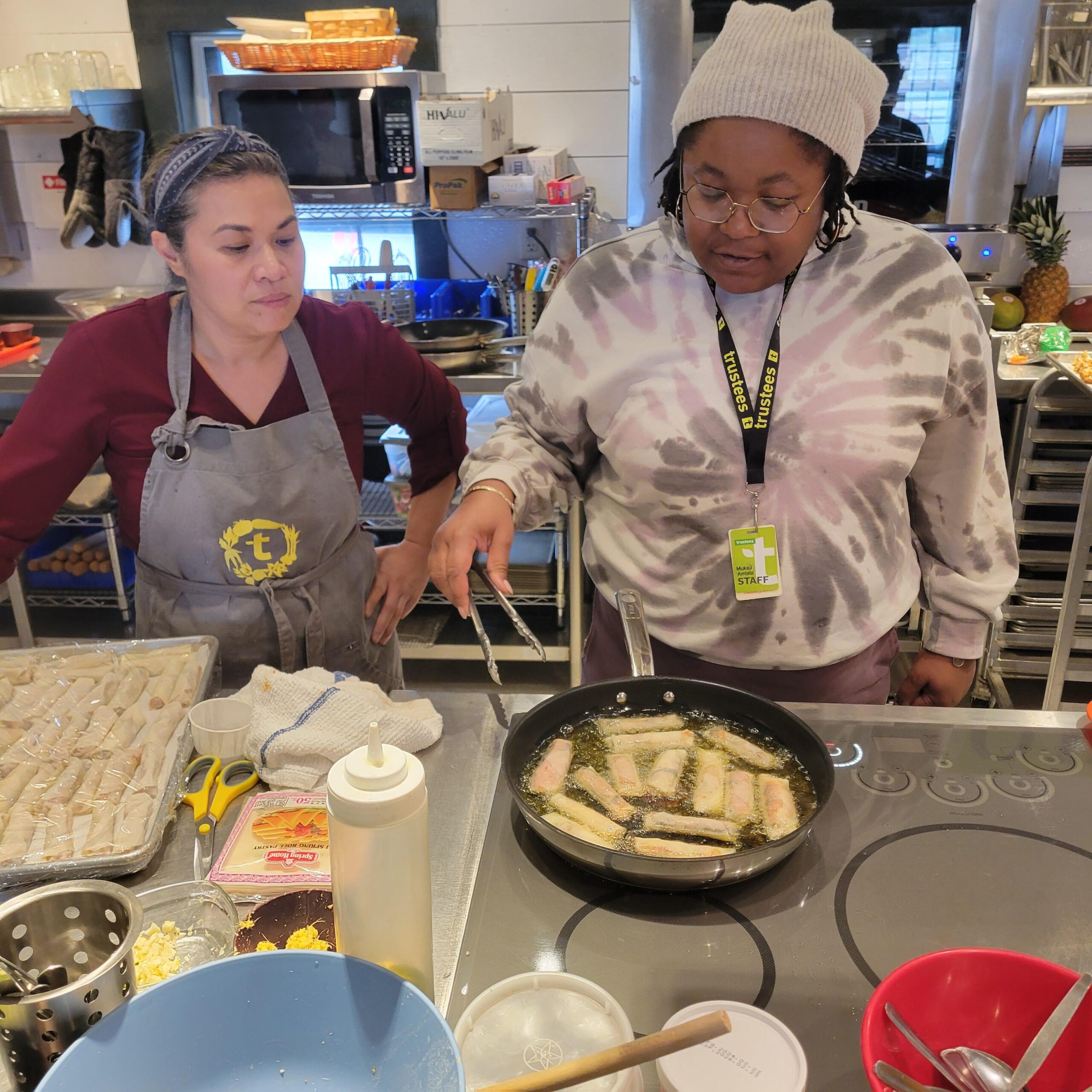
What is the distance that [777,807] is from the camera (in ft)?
3.49

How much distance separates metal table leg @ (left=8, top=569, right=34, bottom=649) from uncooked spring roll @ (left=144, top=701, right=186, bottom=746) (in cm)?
238

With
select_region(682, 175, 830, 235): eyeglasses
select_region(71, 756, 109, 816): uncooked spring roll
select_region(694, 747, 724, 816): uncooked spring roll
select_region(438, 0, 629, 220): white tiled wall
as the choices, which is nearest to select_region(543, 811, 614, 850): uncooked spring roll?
select_region(694, 747, 724, 816): uncooked spring roll

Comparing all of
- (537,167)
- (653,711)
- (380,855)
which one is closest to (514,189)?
(537,167)

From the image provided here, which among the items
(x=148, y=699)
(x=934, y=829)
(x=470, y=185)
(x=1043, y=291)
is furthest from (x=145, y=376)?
(x=1043, y=291)

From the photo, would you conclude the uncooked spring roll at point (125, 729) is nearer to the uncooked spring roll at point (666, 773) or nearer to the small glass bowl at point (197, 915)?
the small glass bowl at point (197, 915)

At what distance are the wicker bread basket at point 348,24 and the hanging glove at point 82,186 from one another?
92cm

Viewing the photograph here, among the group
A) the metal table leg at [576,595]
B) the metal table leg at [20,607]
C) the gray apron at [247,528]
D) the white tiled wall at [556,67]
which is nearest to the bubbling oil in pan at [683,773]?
the gray apron at [247,528]

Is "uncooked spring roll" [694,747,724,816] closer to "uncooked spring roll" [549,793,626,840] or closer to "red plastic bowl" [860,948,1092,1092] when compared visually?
"uncooked spring roll" [549,793,626,840]

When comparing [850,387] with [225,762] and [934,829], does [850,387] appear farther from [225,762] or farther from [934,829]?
[225,762]

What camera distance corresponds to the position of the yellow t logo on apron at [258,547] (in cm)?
166

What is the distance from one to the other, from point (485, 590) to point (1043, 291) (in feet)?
6.91

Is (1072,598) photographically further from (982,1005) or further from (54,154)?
(54,154)

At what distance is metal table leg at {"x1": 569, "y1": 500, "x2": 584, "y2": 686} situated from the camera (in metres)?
2.99

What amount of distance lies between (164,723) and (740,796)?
2.46ft
